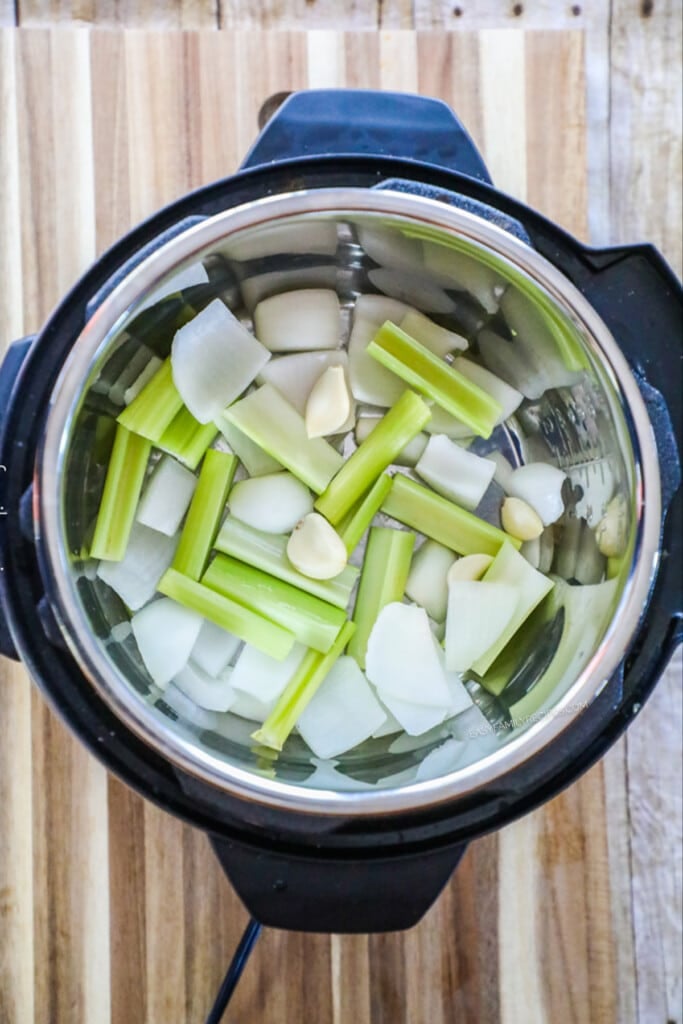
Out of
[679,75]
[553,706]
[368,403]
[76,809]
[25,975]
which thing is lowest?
[25,975]

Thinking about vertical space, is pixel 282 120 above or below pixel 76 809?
above

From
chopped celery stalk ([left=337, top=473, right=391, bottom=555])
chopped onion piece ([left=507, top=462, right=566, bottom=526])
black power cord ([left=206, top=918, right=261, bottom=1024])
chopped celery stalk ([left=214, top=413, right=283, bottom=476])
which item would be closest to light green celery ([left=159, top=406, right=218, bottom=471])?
chopped celery stalk ([left=214, top=413, right=283, bottom=476])

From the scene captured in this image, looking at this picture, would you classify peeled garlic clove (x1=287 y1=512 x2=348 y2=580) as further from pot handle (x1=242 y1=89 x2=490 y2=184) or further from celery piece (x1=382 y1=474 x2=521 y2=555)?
pot handle (x1=242 y1=89 x2=490 y2=184)

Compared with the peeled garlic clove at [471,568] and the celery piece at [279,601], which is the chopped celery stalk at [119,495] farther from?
the peeled garlic clove at [471,568]

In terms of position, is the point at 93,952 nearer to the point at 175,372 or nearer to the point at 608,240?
the point at 175,372

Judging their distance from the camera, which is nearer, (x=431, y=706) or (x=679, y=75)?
(x=431, y=706)

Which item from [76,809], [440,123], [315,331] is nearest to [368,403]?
[315,331]

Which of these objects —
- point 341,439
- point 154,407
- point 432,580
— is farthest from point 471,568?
point 154,407
